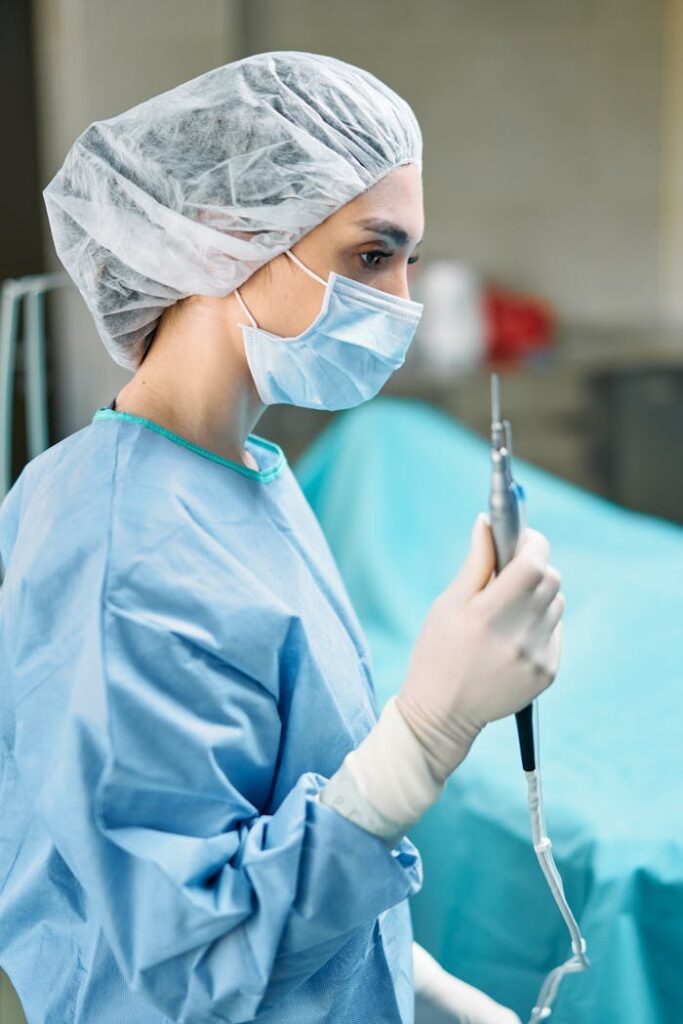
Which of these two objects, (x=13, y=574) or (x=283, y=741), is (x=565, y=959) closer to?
(x=283, y=741)

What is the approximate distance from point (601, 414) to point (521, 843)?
300 cm

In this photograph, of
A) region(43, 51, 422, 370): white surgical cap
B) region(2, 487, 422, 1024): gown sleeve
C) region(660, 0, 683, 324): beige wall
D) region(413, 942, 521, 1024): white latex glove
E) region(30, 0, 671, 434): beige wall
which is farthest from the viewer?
region(660, 0, 683, 324): beige wall

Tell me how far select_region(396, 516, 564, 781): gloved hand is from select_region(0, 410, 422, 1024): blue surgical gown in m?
0.09

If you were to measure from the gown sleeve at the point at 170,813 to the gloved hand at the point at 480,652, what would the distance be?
92 millimetres

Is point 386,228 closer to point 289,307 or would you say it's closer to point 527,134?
point 289,307

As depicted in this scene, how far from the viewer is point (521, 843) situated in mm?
1312

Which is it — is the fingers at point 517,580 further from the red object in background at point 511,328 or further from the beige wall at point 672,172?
the beige wall at point 672,172

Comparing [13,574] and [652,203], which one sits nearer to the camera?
[13,574]

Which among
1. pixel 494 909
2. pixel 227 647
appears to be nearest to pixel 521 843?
pixel 494 909

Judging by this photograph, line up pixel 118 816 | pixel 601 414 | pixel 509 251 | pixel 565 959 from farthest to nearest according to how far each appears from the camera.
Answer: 1. pixel 509 251
2. pixel 601 414
3. pixel 565 959
4. pixel 118 816

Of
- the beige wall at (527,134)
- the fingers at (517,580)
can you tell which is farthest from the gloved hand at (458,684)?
the beige wall at (527,134)

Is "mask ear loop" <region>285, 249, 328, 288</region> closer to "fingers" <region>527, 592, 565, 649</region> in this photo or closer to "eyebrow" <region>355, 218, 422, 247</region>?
"eyebrow" <region>355, 218, 422, 247</region>

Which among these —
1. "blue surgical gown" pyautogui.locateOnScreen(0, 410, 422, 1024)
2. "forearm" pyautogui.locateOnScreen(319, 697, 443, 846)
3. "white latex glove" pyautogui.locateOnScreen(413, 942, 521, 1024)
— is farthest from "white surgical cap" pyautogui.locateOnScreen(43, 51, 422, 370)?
"white latex glove" pyautogui.locateOnScreen(413, 942, 521, 1024)

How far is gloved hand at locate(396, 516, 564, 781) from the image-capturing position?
0.77 metres
